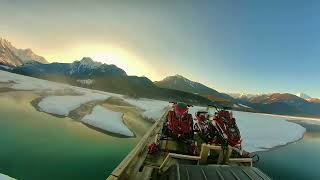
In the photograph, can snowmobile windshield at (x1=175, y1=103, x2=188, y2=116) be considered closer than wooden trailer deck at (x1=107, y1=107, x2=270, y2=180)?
No

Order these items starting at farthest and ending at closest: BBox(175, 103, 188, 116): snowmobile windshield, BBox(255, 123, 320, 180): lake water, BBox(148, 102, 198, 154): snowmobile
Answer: BBox(255, 123, 320, 180): lake water → BBox(175, 103, 188, 116): snowmobile windshield → BBox(148, 102, 198, 154): snowmobile

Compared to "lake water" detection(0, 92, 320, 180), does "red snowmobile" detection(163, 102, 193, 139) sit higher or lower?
higher

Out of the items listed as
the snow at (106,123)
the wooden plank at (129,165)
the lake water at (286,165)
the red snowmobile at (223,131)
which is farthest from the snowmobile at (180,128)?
the snow at (106,123)

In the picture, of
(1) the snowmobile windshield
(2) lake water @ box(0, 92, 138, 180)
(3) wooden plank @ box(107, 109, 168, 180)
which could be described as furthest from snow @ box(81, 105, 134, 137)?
(3) wooden plank @ box(107, 109, 168, 180)

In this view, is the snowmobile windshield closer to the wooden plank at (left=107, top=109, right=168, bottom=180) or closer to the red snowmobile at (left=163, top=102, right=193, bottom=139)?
the red snowmobile at (left=163, top=102, right=193, bottom=139)

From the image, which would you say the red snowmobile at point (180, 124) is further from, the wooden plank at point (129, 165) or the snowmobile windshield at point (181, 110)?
the wooden plank at point (129, 165)

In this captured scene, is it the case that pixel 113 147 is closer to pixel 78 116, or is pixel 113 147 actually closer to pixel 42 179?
pixel 42 179

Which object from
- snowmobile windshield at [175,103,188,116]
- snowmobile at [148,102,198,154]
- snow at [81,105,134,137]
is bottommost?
snow at [81,105,134,137]

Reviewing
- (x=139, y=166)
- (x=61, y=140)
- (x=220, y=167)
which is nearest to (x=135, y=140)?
(x=61, y=140)
